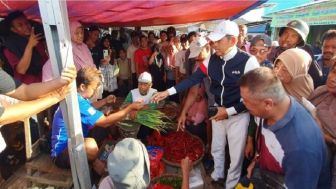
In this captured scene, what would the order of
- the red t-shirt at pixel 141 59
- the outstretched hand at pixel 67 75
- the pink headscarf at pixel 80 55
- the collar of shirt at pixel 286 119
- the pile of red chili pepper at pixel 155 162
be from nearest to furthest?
the collar of shirt at pixel 286 119, the outstretched hand at pixel 67 75, the pile of red chili pepper at pixel 155 162, the pink headscarf at pixel 80 55, the red t-shirt at pixel 141 59

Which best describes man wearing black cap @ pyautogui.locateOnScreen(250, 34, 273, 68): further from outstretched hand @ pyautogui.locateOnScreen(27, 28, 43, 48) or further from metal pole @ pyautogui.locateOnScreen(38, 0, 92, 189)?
outstretched hand @ pyautogui.locateOnScreen(27, 28, 43, 48)

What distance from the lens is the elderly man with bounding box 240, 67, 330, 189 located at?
1.54 m

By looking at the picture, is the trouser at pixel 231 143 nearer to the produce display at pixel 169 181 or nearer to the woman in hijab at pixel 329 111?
the produce display at pixel 169 181

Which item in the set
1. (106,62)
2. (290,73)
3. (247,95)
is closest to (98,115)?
(247,95)

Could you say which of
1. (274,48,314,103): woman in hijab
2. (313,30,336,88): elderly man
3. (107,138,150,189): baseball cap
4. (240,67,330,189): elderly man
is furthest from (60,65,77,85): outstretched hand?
(313,30,336,88): elderly man

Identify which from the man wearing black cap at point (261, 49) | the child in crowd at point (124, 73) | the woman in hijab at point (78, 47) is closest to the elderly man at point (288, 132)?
the man wearing black cap at point (261, 49)

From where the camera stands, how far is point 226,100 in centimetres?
289

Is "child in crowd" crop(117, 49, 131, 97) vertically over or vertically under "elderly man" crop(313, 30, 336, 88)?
under

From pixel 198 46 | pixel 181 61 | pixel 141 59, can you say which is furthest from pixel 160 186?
pixel 141 59

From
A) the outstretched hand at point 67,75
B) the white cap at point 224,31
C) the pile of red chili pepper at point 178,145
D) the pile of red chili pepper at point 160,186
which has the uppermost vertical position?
the white cap at point 224,31

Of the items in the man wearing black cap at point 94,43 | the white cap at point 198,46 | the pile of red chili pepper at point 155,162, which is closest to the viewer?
Result: the pile of red chili pepper at point 155,162

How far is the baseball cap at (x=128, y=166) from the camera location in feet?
5.47

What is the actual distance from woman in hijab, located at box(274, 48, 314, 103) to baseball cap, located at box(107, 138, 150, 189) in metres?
1.59

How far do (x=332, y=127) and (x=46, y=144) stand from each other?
313 cm
